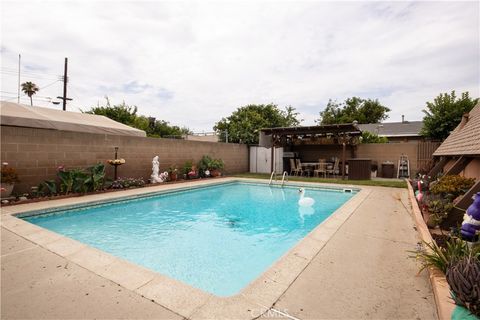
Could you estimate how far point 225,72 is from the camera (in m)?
11.2

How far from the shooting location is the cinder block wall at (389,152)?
11875mm

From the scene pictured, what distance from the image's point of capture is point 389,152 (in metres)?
12.4

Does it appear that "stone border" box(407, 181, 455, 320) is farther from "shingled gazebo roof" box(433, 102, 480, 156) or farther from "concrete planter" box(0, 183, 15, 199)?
"concrete planter" box(0, 183, 15, 199)

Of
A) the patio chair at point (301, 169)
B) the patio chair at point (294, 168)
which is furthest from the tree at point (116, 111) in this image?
the patio chair at point (301, 169)

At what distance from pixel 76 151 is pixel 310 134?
10999 mm

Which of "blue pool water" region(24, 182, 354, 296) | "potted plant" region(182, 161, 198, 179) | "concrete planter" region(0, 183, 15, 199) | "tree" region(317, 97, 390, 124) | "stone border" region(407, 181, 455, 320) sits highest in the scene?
"tree" region(317, 97, 390, 124)

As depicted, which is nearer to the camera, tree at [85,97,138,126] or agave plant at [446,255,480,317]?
agave plant at [446,255,480,317]

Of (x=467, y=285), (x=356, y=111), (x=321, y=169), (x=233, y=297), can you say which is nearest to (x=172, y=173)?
(x=321, y=169)

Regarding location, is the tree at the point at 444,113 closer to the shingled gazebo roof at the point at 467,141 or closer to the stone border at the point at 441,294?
the shingled gazebo roof at the point at 467,141

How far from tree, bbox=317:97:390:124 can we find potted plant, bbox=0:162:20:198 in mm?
30042

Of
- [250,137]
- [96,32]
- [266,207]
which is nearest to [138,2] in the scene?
[96,32]

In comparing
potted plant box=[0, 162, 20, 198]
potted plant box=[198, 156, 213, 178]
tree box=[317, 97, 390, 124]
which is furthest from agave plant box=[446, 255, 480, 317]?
tree box=[317, 97, 390, 124]

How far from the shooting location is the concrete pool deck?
1770 mm

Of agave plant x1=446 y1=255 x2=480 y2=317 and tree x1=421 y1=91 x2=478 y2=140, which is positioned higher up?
tree x1=421 y1=91 x2=478 y2=140
